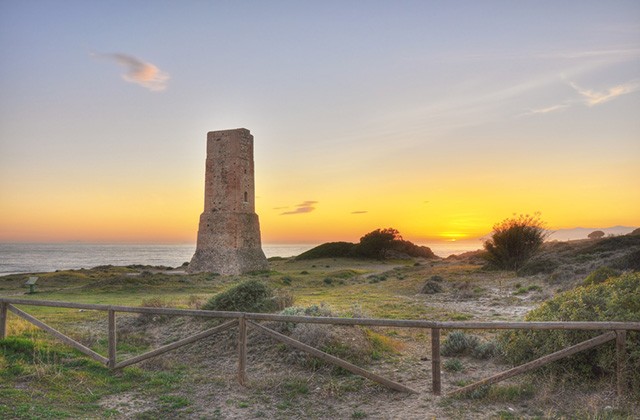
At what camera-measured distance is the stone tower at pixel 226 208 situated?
34031 mm

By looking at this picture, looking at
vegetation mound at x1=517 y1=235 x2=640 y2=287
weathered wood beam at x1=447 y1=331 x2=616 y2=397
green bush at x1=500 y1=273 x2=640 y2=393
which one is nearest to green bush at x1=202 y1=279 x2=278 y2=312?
green bush at x1=500 y1=273 x2=640 y2=393

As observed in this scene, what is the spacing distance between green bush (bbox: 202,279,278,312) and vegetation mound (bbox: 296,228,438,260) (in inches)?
1998

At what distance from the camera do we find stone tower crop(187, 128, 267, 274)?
34.0 meters

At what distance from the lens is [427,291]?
22109 millimetres

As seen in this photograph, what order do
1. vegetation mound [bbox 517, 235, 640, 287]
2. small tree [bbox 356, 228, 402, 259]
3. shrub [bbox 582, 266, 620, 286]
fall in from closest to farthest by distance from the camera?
1. shrub [bbox 582, 266, 620, 286]
2. vegetation mound [bbox 517, 235, 640, 287]
3. small tree [bbox 356, 228, 402, 259]

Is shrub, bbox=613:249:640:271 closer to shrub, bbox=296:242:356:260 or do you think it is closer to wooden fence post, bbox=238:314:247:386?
wooden fence post, bbox=238:314:247:386

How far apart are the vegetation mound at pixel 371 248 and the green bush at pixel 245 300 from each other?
50747 mm

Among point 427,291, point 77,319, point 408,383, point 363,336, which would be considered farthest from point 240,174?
point 408,383

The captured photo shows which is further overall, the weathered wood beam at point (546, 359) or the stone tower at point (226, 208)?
the stone tower at point (226, 208)

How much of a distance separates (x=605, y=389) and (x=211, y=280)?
26.0m

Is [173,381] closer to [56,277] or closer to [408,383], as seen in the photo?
[408,383]

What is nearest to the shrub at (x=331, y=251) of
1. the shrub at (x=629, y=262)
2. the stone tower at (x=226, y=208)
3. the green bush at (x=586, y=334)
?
the stone tower at (x=226, y=208)

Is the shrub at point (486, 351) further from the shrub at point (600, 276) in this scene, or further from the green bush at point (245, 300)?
the shrub at point (600, 276)

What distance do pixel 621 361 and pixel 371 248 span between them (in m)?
57.9
